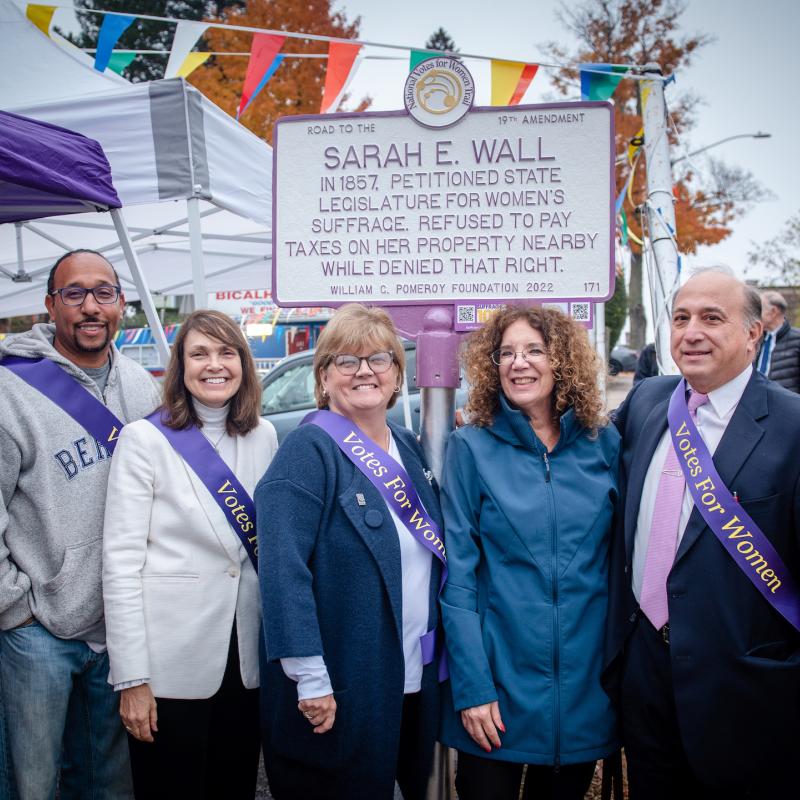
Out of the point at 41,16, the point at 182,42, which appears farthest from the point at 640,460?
the point at 41,16

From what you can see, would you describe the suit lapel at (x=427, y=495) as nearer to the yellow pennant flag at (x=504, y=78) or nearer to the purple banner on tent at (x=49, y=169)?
the purple banner on tent at (x=49, y=169)

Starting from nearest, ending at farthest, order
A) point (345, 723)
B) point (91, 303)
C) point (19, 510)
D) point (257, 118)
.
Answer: point (345, 723), point (19, 510), point (91, 303), point (257, 118)

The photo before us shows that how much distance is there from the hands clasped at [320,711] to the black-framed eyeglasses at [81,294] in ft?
4.64

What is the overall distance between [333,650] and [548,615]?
0.60 metres

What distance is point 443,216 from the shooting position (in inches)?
91.9

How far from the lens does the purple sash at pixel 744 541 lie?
5.87 feet

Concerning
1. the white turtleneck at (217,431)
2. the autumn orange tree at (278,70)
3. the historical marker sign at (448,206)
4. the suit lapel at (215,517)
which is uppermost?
the autumn orange tree at (278,70)

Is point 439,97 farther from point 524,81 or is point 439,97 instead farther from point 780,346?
point 780,346

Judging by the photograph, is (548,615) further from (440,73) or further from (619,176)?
(619,176)

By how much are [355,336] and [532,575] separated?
33.2 inches

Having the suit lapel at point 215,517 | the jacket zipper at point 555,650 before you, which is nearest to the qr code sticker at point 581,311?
the jacket zipper at point 555,650

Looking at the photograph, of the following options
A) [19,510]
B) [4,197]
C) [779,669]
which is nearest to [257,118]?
[4,197]

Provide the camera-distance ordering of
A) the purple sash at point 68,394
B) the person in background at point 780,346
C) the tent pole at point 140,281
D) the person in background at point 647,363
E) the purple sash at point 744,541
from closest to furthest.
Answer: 1. the purple sash at point 744,541
2. the purple sash at point 68,394
3. the tent pole at point 140,281
4. the person in background at point 780,346
5. the person in background at point 647,363

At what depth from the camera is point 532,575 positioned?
1920mm
